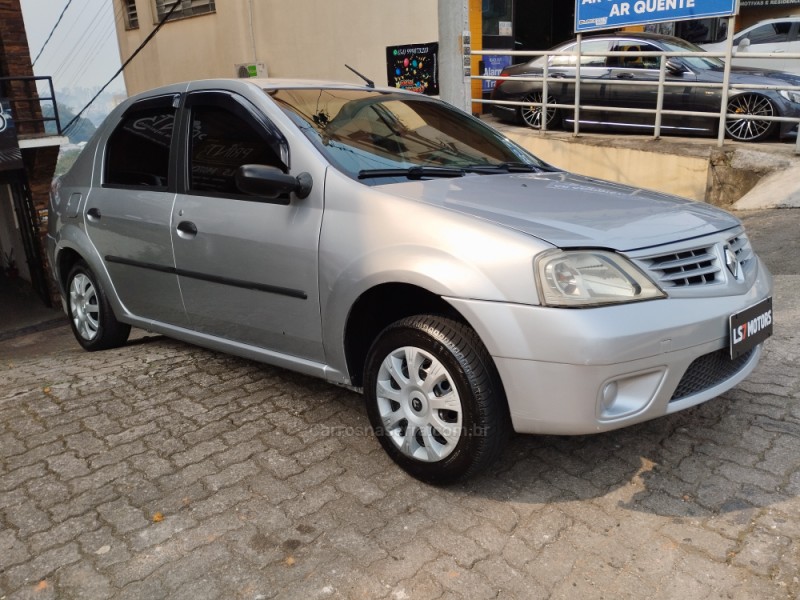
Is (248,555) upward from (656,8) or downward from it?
downward

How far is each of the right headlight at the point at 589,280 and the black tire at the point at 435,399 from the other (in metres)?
0.36

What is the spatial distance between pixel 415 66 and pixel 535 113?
211 cm

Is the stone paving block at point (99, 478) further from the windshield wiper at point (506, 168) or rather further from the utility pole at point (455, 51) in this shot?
the utility pole at point (455, 51)

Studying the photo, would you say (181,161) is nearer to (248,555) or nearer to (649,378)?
(248,555)

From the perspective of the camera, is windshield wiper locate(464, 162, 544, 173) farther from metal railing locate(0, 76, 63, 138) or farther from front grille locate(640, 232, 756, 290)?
metal railing locate(0, 76, 63, 138)

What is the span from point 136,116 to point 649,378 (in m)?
3.31

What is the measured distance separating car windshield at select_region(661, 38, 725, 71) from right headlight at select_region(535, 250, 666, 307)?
8013 mm

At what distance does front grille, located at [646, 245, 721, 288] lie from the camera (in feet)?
8.75

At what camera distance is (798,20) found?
1512cm

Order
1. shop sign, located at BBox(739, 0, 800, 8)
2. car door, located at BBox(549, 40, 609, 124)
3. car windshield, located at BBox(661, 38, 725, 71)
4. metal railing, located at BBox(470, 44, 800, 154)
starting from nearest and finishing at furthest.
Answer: metal railing, located at BBox(470, 44, 800, 154), car windshield, located at BBox(661, 38, 725, 71), car door, located at BBox(549, 40, 609, 124), shop sign, located at BBox(739, 0, 800, 8)

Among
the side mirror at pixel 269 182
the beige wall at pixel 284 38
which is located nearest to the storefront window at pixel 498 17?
the beige wall at pixel 284 38

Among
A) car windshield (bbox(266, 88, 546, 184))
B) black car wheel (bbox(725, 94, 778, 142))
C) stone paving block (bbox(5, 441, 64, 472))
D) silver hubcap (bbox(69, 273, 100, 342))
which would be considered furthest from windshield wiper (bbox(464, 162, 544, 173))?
black car wheel (bbox(725, 94, 778, 142))

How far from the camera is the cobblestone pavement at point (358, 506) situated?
7.91ft

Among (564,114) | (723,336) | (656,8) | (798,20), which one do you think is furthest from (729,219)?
(798,20)
